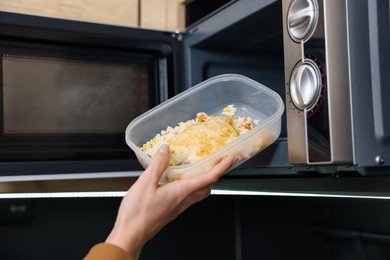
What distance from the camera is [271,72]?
41.4 inches

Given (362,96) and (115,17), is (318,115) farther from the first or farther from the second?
(115,17)

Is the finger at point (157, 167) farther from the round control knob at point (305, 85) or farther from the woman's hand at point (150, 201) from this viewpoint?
the round control knob at point (305, 85)

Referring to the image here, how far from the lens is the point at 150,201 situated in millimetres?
643

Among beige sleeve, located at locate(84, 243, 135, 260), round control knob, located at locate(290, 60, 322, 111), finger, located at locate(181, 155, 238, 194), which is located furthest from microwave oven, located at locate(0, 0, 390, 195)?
beige sleeve, located at locate(84, 243, 135, 260)

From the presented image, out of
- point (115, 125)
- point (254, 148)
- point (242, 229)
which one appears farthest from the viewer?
point (242, 229)

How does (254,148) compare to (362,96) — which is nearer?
(362,96)

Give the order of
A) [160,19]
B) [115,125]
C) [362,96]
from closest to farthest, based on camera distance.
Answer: [362,96], [115,125], [160,19]

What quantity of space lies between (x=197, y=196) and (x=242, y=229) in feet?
2.26

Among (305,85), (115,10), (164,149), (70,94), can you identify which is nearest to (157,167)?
(164,149)

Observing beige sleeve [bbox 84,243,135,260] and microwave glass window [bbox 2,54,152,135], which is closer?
beige sleeve [bbox 84,243,135,260]

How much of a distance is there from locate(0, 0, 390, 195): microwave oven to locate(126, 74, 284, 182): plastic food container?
0.04 metres

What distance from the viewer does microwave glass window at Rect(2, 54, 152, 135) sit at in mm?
895

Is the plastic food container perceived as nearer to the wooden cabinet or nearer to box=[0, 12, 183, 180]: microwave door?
box=[0, 12, 183, 180]: microwave door

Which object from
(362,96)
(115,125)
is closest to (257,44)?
(115,125)
